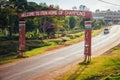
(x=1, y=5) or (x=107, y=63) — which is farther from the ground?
(x=1, y=5)

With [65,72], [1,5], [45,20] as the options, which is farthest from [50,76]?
[45,20]

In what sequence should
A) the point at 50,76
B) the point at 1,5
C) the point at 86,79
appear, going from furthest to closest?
the point at 1,5 → the point at 50,76 → the point at 86,79

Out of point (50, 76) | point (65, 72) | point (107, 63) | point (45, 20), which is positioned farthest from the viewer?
point (45, 20)

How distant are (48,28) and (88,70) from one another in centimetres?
4036

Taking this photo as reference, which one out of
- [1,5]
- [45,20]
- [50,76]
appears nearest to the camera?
[50,76]

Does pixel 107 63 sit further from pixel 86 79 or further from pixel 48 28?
pixel 48 28

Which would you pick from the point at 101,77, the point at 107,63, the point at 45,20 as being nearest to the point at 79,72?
the point at 101,77

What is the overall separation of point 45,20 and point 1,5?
13.5 m

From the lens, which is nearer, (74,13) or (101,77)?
(101,77)

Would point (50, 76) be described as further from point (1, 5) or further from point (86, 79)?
point (1, 5)

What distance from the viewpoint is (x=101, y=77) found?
22.6 metres

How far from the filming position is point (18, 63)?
30844 mm

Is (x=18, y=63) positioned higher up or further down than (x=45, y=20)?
further down

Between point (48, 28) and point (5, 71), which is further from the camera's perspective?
point (48, 28)
